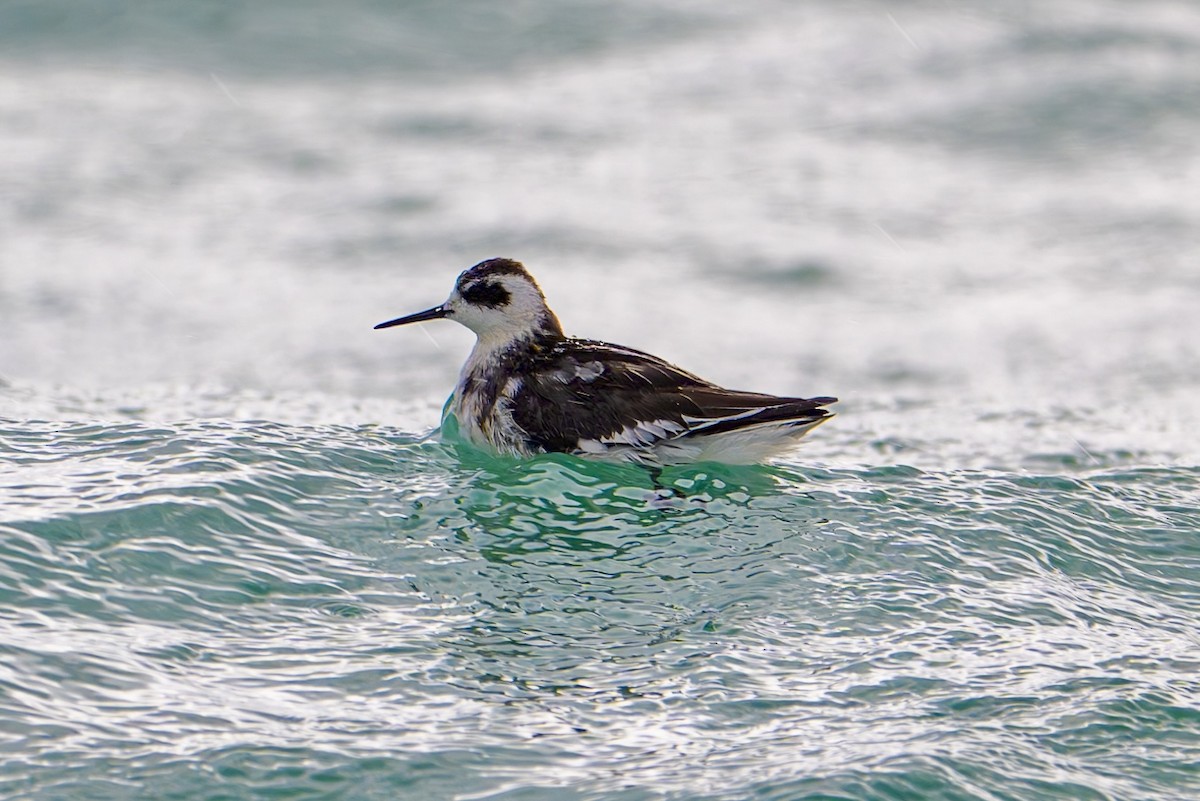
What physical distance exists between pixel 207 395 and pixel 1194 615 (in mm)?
6300

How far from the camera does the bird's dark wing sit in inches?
341

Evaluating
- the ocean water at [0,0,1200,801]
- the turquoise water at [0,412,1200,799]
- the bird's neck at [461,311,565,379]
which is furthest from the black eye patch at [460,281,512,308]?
the turquoise water at [0,412,1200,799]

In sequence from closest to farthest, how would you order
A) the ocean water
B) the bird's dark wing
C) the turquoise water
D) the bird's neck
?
the turquoise water < the ocean water < the bird's dark wing < the bird's neck

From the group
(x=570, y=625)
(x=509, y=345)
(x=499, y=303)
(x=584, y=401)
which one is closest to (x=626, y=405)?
(x=584, y=401)

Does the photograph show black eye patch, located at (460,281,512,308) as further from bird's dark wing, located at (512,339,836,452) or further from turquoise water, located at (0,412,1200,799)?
turquoise water, located at (0,412,1200,799)

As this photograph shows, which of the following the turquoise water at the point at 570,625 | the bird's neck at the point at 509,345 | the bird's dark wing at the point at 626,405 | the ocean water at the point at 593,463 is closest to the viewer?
the turquoise water at the point at 570,625

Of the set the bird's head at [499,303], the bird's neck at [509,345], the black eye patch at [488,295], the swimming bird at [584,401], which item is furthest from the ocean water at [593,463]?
the black eye patch at [488,295]

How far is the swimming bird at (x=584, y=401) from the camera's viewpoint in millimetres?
8688

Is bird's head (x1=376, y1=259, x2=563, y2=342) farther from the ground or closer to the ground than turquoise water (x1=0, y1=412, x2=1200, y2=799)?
farther from the ground

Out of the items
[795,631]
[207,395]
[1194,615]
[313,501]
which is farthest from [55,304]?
[1194,615]

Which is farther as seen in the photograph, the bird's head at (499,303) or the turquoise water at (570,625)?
the bird's head at (499,303)

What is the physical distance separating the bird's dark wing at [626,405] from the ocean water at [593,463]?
0.72 feet

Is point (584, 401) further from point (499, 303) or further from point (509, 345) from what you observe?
point (499, 303)

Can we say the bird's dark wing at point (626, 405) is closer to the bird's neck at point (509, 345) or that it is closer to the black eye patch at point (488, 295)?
the bird's neck at point (509, 345)
